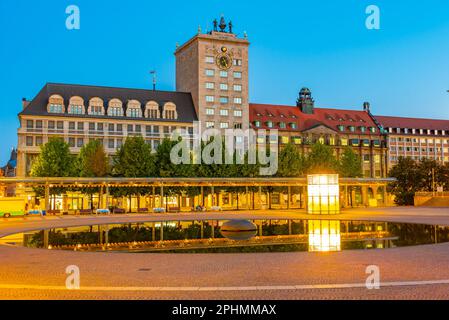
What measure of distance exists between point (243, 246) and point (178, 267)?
7772 millimetres

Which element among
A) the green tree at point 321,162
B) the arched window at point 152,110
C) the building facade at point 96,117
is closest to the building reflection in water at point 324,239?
the green tree at point 321,162

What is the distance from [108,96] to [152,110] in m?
9.39

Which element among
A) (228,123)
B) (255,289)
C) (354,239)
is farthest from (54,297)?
(228,123)

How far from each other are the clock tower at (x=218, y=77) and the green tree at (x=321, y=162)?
21346 millimetres

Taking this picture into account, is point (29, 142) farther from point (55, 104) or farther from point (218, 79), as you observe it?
point (218, 79)

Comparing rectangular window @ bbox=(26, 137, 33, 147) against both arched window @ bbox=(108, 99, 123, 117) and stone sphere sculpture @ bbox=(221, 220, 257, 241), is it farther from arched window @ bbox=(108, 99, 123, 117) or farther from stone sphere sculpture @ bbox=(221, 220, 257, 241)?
stone sphere sculpture @ bbox=(221, 220, 257, 241)

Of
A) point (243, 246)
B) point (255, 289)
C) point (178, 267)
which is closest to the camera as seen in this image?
point (255, 289)

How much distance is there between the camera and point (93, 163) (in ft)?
269

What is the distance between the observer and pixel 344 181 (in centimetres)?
8050

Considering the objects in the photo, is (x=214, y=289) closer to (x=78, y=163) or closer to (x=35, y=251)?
(x=35, y=251)

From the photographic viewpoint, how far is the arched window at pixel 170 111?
359ft

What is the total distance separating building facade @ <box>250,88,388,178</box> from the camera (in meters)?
127

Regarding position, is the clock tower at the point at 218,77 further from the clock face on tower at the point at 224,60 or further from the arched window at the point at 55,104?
the arched window at the point at 55,104

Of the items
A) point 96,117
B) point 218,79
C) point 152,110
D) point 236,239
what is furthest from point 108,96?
point 236,239
